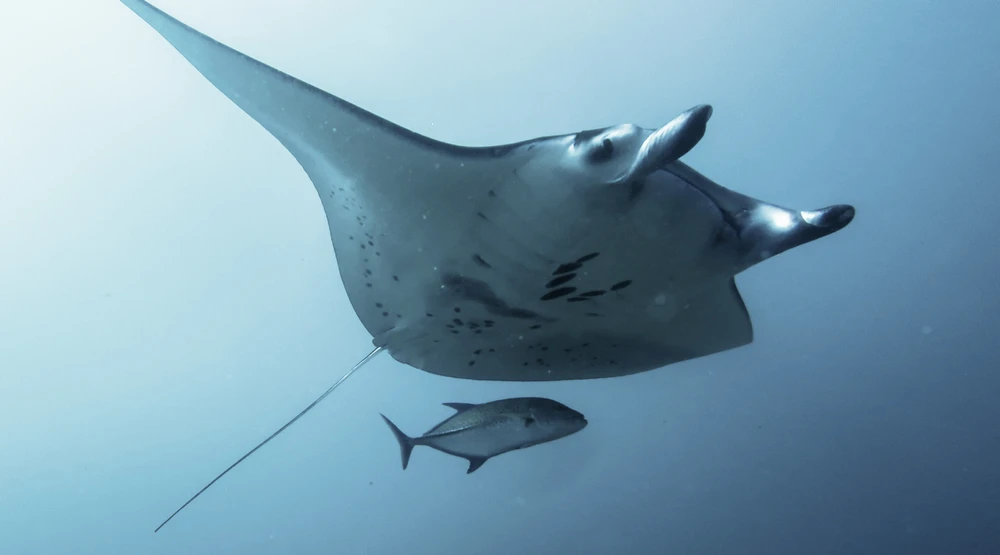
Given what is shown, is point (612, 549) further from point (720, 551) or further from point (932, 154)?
point (932, 154)

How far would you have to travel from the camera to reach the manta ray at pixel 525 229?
1.51 meters

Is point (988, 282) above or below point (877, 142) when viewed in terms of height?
above

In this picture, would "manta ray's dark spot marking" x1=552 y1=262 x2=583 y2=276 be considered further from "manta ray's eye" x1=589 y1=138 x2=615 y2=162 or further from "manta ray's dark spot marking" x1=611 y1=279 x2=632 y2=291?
"manta ray's eye" x1=589 y1=138 x2=615 y2=162

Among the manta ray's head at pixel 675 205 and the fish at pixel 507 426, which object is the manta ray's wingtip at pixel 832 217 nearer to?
the manta ray's head at pixel 675 205

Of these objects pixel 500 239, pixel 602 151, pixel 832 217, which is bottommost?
pixel 500 239

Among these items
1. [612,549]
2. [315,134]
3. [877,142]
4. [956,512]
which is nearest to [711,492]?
[612,549]

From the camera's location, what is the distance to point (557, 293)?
1.92m

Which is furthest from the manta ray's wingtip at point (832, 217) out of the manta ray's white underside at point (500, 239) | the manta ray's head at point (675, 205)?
the manta ray's white underside at point (500, 239)

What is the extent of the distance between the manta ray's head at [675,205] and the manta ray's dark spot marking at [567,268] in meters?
0.24

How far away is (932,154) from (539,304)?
251 inches

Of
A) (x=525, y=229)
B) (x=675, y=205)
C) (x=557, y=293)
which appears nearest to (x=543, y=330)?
(x=557, y=293)

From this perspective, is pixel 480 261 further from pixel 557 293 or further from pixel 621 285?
pixel 621 285

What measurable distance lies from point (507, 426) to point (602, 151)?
1889 mm

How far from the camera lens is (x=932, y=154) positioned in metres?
5.96
